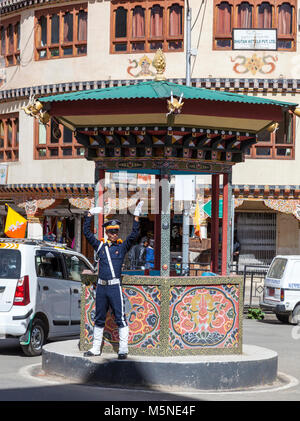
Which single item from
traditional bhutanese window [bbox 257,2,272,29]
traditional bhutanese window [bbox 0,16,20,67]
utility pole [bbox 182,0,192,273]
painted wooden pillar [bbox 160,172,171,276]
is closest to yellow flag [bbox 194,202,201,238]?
utility pole [bbox 182,0,192,273]

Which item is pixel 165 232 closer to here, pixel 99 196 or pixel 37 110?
pixel 99 196

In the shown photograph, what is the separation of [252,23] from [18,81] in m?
8.66

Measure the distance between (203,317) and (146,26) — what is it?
1841 cm

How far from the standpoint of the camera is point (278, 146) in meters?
28.2

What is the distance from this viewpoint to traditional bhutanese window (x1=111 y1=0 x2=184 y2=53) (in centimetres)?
2850

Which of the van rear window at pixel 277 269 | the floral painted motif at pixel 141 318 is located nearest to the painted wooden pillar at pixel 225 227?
the floral painted motif at pixel 141 318

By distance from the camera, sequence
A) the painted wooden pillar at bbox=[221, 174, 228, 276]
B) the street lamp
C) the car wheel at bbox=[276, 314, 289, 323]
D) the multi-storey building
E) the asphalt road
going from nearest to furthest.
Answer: the asphalt road
the painted wooden pillar at bbox=[221, 174, 228, 276]
the car wheel at bbox=[276, 314, 289, 323]
the street lamp
the multi-storey building

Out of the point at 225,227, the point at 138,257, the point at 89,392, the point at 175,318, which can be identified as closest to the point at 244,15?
the point at 138,257

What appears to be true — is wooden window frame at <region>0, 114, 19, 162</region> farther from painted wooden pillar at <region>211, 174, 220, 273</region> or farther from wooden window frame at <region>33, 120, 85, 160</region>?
painted wooden pillar at <region>211, 174, 220, 273</region>

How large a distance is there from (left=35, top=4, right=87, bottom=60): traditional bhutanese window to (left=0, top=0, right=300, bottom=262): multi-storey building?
3cm

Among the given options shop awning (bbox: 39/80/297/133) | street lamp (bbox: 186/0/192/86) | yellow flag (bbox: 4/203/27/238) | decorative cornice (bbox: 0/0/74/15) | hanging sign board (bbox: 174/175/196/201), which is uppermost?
decorative cornice (bbox: 0/0/74/15)

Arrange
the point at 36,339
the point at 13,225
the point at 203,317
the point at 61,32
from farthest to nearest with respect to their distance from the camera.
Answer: the point at 61,32, the point at 13,225, the point at 36,339, the point at 203,317

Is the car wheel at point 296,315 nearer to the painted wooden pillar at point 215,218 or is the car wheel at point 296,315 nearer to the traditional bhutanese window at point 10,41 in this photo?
the painted wooden pillar at point 215,218

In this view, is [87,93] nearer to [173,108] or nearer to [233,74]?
[173,108]
